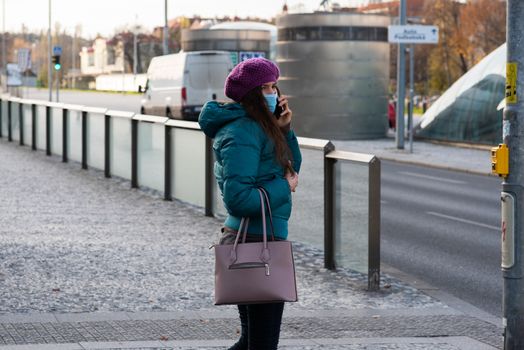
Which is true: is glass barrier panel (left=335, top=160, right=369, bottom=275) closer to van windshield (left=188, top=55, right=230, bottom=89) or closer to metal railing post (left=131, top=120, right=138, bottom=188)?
metal railing post (left=131, top=120, right=138, bottom=188)

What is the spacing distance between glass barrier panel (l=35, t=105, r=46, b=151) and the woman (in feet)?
62.9

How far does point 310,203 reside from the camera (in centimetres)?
1031

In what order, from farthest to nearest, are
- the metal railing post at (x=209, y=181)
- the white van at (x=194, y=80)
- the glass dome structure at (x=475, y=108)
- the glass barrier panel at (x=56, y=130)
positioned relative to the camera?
the white van at (x=194, y=80) → the glass dome structure at (x=475, y=108) → the glass barrier panel at (x=56, y=130) → the metal railing post at (x=209, y=181)

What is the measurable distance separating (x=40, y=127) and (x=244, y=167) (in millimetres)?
20166

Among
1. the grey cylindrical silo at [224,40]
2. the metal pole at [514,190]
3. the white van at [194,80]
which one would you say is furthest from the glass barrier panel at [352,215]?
the grey cylindrical silo at [224,40]

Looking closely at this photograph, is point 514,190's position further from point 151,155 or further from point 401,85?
point 401,85

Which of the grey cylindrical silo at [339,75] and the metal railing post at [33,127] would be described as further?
the grey cylindrical silo at [339,75]

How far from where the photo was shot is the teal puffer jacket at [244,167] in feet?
15.5

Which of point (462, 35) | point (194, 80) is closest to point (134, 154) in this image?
point (194, 80)

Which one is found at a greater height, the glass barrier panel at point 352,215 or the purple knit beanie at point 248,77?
the purple knit beanie at point 248,77

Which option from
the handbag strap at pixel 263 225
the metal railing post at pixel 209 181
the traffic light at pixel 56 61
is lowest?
the metal railing post at pixel 209 181

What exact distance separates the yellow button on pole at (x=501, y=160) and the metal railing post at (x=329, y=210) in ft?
10.9

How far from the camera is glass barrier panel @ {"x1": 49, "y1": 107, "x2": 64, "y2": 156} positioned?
72.6 ft

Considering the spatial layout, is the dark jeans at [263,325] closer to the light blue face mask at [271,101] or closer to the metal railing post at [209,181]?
the light blue face mask at [271,101]
